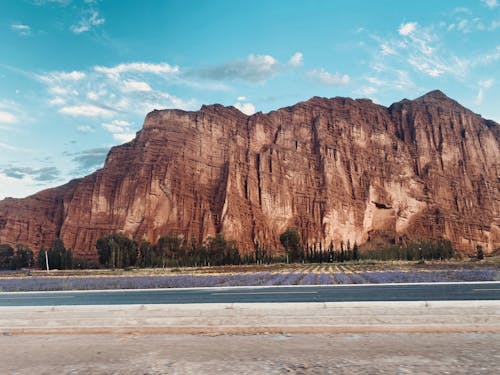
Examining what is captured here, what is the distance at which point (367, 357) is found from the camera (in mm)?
8492

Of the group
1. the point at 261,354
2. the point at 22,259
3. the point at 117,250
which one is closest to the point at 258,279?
the point at 261,354

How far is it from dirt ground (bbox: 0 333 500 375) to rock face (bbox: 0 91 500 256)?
14056 cm

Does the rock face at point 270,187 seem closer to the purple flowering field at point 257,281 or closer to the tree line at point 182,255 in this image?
the tree line at point 182,255

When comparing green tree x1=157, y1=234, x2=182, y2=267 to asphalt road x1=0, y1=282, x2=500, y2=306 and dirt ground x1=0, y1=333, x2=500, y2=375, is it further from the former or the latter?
dirt ground x1=0, y1=333, x2=500, y2=375

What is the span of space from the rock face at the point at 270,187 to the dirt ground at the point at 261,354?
5534 inches

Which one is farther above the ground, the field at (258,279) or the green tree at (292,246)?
the green tree at (292,246)

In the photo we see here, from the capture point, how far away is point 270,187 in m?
172

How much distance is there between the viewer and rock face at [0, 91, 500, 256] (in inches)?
6156

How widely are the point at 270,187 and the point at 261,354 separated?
536ft

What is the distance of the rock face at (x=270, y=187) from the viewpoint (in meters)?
156

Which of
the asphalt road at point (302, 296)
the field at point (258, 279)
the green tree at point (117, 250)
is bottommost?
the field at point (258, 279)

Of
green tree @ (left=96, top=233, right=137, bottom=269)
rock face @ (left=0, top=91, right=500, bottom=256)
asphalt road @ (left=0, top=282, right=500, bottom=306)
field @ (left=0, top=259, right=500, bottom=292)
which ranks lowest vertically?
field @ (left=0, top=259, right=500, bottom=292)

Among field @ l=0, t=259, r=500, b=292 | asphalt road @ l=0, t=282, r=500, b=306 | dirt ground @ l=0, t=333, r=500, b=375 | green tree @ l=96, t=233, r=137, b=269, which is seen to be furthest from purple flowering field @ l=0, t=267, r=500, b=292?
green tree @ l=96, t=233, r=137, b=269

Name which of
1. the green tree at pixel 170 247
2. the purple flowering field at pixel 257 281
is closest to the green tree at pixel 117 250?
the green tree at pixel 170 247
